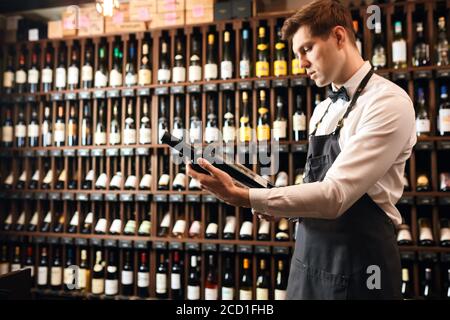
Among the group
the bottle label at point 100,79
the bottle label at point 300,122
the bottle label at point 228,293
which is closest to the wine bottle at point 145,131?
the bottle label at point 100,79

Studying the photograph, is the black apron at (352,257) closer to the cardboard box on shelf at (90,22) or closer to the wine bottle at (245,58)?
the wine bottle at (245,58)

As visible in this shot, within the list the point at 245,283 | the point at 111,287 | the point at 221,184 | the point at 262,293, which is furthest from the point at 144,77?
the point at 221,184

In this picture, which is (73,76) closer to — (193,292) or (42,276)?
(42,276)

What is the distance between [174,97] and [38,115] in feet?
4.31

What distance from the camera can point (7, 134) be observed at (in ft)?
12.2

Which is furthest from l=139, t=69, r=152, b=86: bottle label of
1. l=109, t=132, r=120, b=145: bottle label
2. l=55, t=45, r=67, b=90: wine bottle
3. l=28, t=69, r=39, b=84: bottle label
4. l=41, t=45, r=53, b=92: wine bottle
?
l=28, t=69, r=39, b=84: bottle label

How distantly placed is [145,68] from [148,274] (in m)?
1.60

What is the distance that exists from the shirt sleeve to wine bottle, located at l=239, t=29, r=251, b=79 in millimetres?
2030

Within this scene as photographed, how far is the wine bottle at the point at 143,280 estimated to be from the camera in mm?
3254

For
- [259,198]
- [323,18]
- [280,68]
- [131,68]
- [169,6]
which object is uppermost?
[169,6]

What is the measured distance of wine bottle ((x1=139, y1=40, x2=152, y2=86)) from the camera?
3.39 m

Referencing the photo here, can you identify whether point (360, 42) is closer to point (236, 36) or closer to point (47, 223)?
point (236, 36)

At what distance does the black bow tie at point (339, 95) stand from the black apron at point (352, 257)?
0.06m

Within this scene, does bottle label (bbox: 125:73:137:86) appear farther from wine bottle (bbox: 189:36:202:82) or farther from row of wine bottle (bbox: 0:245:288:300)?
row of wine bottle (bbox: 0:245:288:300)
